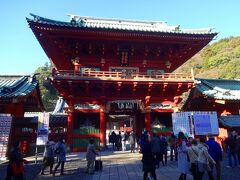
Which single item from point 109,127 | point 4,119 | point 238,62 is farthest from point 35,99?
point 238,62

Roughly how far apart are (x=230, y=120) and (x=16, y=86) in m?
18.1

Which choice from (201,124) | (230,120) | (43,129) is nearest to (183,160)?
(201,124)

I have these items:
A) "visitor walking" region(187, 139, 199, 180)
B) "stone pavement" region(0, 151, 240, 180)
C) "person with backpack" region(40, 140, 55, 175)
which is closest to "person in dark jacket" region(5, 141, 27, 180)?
"stone pavement" region(0, 151, 240, 180)

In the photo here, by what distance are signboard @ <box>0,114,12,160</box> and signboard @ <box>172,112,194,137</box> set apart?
11.9 metres

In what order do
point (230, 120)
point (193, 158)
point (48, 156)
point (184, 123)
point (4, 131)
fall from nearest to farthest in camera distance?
point (193, 158), point (48, 156), point (184, 123), point (4, 131), point (230, 120)

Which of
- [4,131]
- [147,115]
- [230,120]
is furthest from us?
[147,115]

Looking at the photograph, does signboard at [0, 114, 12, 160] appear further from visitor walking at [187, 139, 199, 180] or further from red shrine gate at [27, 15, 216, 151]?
visitor walking at [187, 139, 199, 180]

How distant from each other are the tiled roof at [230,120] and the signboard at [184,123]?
4827 millimetres

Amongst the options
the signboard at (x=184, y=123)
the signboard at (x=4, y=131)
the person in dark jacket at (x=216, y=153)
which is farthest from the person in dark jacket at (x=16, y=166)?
the signboard at (x=184, y=123)

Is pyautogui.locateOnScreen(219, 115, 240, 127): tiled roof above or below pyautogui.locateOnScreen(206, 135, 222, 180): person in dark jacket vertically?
above

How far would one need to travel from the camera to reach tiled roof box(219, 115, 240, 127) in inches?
780

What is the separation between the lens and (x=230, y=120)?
20.7m

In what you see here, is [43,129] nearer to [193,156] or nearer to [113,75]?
[113,75]

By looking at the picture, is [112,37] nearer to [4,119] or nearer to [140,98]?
[140,98]
